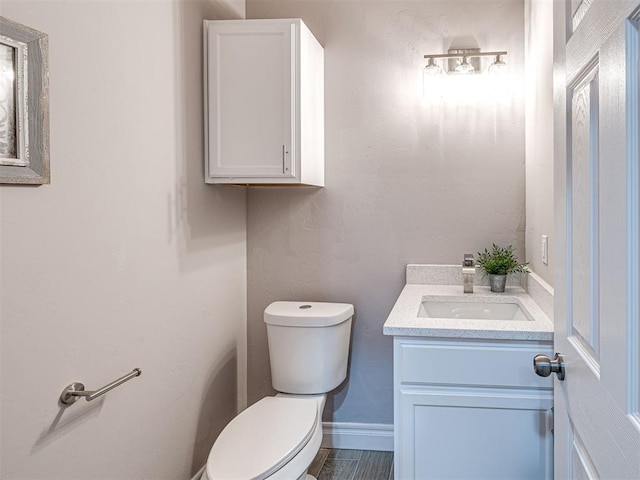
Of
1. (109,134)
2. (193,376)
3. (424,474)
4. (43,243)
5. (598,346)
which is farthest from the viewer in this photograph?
(193,376)

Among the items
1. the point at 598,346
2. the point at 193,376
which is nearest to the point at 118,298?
the point at 193,376

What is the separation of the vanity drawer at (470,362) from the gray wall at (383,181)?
38.8 inches

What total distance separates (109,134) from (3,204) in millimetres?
481

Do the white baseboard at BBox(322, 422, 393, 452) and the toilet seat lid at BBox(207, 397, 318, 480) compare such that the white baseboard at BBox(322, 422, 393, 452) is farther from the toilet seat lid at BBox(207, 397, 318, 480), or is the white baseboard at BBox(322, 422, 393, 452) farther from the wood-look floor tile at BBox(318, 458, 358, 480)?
the toilet seat lid at BBox(207, 397, 318, 480)

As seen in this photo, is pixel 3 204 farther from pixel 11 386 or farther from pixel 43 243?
pixel 11 386

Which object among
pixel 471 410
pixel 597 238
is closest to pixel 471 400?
pixel 471 410

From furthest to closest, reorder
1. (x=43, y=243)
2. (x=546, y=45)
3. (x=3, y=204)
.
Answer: (x=546, y=45) → (x=43, y=243) → (x=3, y=204)

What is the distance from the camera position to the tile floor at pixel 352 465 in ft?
8.42

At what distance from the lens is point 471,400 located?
5.94 feet

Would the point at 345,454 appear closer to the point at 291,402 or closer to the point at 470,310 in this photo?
the point at 291,402

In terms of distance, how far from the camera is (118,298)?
5.86 feet

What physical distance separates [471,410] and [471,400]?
32mm

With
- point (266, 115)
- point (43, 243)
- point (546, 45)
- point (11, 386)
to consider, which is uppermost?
point (546, 45)

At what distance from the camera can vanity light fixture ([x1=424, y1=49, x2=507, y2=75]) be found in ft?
8.49
